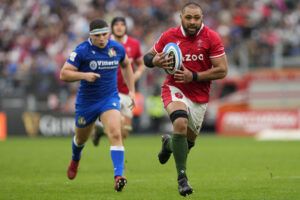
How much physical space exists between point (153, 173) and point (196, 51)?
3596 mm

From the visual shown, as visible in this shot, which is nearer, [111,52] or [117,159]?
[117,159]

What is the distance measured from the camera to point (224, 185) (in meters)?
10.8

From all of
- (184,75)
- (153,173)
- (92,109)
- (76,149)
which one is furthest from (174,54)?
(153,173)

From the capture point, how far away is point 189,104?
10.1 m

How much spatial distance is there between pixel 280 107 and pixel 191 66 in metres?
16.7

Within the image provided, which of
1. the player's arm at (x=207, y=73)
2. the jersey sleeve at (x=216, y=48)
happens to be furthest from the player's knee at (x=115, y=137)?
the jersey sleeve at (x=216, y=48)

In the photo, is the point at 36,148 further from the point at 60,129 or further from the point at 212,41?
the point at 212,41

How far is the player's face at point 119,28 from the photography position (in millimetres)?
14800

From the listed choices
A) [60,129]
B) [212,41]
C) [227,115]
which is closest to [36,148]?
[60,129]

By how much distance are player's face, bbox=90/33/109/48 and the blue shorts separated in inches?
31.8

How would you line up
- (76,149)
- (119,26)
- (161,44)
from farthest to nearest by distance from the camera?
(119,26)
(76,149)
(161,44)

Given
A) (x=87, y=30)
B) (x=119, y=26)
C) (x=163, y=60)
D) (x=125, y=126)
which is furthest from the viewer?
(x=87, y=30)

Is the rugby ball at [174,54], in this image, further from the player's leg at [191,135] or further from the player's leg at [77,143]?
the player's leg at [77,143]

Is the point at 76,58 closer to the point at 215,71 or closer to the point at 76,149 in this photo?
the point at 76,149
